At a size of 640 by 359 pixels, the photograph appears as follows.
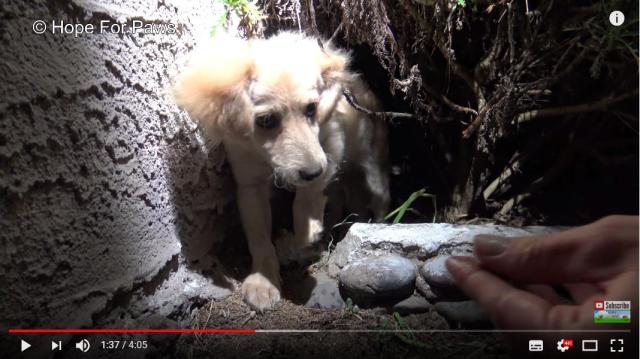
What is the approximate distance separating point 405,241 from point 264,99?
58cm

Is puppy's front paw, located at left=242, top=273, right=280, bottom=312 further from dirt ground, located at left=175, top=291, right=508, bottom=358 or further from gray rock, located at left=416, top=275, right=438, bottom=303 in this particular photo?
gray rock, located at left=416, top=275, right=438, bottom=303

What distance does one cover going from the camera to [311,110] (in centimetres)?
135

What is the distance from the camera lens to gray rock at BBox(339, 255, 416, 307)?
1251 mm

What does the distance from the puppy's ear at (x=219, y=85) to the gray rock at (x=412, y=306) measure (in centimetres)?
63

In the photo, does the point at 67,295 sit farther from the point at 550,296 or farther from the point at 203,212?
the point at 550,296

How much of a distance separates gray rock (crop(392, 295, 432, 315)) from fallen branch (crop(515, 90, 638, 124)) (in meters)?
0.65

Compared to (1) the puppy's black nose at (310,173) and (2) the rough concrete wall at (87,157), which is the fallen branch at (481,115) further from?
(2) the rough concrete wall at (87,157)

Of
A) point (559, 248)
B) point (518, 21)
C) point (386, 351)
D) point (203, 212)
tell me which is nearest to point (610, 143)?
point (518, 21)

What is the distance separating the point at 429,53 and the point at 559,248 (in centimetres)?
104

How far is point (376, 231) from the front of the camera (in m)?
1.45

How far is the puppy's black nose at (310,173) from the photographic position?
1256mm
